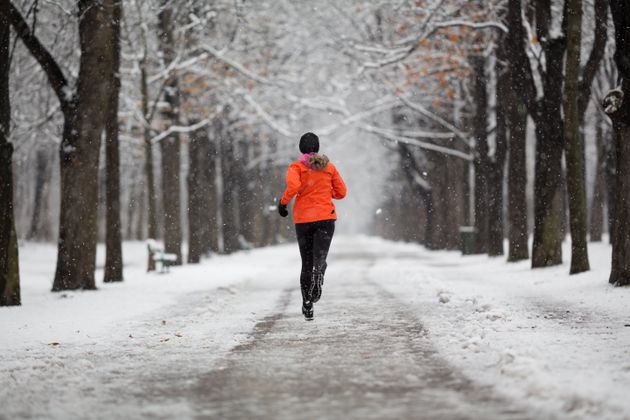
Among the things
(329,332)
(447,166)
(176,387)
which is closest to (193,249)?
(447,166)

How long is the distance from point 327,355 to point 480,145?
20.2 meters

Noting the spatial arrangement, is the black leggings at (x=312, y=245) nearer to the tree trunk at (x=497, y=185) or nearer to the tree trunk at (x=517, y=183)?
the tree trunk at (x=517, y=183)

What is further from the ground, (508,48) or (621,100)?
(508,48)

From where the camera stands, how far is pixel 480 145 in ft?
84.2

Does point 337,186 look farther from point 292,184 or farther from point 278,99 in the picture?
point 278,99

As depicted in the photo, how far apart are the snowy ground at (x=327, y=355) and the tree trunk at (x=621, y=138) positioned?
52cm

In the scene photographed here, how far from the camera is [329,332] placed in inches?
316

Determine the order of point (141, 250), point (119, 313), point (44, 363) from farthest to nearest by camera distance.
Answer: point (141, 250), point (119, 313), point (44, 363)

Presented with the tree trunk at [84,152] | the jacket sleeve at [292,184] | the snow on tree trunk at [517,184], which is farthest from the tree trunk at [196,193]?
the jacket sleeve at [292,184]

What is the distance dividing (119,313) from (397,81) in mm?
21825

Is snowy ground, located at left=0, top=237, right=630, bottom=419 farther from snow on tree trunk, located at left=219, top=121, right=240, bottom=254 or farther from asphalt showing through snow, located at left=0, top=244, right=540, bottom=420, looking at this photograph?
snow on tree trunk, located at left=219, top=121, right=240, bottom=254

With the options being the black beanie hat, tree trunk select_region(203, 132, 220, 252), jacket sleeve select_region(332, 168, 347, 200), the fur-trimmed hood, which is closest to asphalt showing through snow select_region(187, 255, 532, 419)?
jacket sleeve select_region(332, 168, 347, 200)

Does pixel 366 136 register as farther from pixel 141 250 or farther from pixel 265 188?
pixel 141 250

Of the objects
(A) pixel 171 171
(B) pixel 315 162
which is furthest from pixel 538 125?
(A) pixel 171 171
